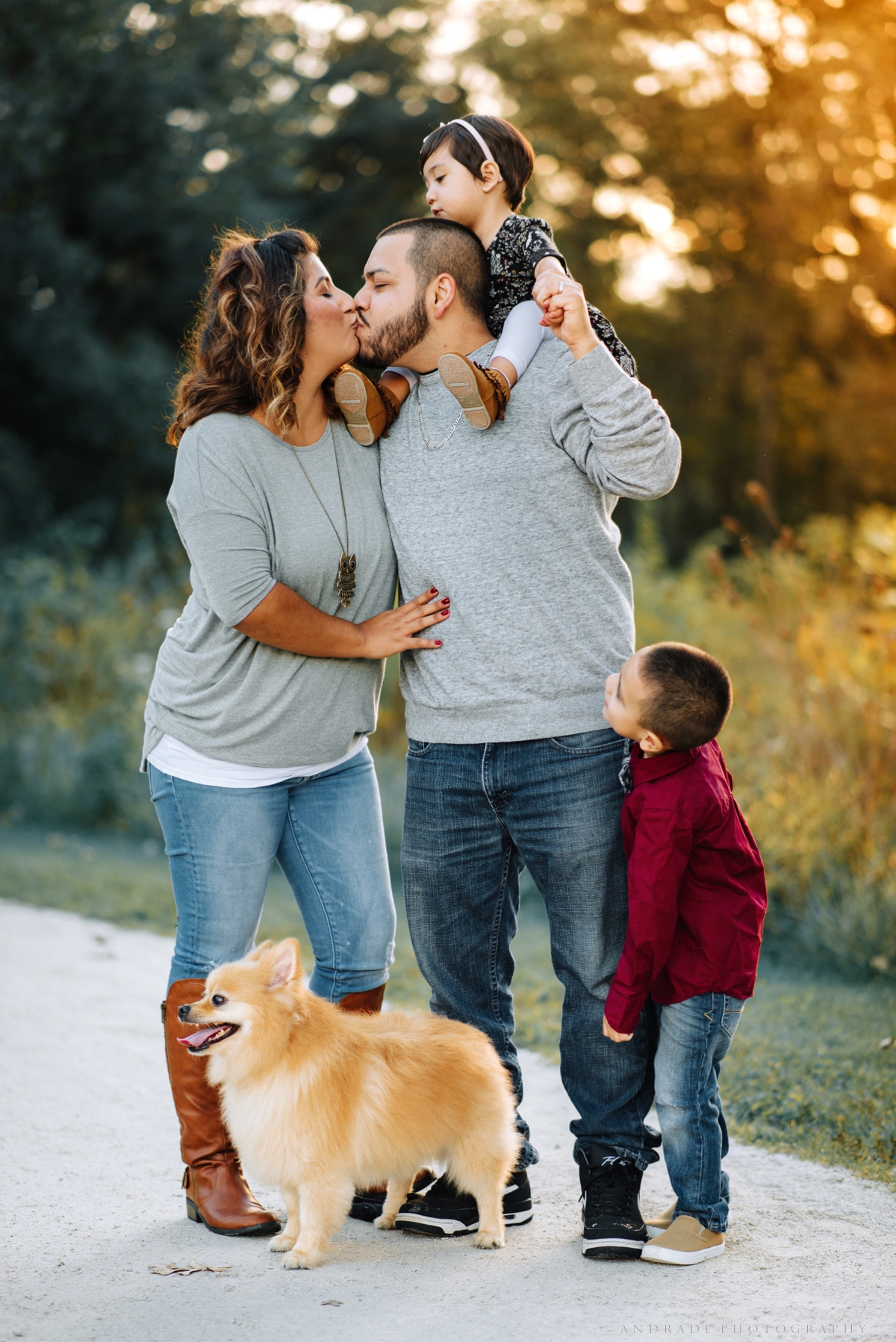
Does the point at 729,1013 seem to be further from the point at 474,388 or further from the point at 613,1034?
the point at 474,388

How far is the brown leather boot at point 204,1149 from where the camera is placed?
328 centimetres

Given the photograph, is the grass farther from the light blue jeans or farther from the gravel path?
the light blue jeans

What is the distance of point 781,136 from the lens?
72.9 feet

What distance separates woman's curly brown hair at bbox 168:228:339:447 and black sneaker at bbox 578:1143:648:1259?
2045 mm

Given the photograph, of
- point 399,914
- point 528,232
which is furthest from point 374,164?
point 528,232

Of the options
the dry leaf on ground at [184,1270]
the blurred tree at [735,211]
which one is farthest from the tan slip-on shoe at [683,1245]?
the blurred tree at [735,211]

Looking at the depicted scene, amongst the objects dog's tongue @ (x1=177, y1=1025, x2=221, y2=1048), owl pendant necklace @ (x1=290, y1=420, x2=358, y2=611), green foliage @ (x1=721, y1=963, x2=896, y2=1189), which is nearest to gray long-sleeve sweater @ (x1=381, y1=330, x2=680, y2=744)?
owl pendant necklace @ (x1=290, y1=420, x2=358, y2=611)

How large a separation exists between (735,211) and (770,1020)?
22578 millimetres

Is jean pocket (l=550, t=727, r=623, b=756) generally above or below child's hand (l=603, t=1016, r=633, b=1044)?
above

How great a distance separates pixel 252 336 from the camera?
10.5 feet

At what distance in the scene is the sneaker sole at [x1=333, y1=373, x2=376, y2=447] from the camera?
3156mm

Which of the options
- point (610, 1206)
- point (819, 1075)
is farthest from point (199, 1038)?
point (819, 1075)

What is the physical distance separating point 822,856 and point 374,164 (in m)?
22.5

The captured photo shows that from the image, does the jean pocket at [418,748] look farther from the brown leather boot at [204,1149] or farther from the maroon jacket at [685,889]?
the brown leather boot at [204,1149]
